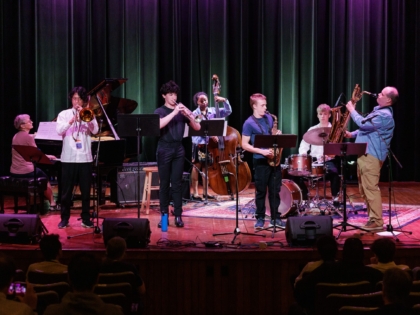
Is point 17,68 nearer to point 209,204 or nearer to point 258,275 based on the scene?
point 209,204

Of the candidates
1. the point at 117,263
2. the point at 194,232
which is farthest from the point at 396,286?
the point at 194,232

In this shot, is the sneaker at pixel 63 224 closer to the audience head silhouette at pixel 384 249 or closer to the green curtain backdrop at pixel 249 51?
the audience head silhouette at pixel 384 249

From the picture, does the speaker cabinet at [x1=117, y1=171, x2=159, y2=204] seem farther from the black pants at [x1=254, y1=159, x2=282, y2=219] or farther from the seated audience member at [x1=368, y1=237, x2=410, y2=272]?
the seated audience member at [x1=368, y1=237, x2=410, y2=272]

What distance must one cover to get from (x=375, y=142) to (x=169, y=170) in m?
2.62

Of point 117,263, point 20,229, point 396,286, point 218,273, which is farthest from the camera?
point 20,229

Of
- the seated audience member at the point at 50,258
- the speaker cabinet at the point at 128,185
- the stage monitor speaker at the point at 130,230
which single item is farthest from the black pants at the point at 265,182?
the seated audience member at the point at 50,258

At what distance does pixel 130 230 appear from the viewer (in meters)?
7.04

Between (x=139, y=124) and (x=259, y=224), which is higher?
(x=139, y=124)

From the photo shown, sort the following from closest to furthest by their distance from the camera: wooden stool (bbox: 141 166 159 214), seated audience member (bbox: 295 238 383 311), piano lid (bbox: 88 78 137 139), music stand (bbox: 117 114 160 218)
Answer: seated audience member (bbox: 295 238 383 311) < music stand (bbox: 117 114 160 218) < wooden stool (bbox: 141 166 159 214) < piano lid (bbox: 88 78 137 139)

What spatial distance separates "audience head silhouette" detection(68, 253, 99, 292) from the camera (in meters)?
3.76

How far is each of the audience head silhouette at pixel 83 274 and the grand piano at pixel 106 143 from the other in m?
5.37

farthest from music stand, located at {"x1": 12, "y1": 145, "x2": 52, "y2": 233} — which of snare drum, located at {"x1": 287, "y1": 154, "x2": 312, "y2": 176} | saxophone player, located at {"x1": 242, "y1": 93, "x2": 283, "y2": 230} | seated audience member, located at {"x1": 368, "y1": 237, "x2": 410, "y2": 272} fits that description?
seated audience member, located at {"x1": 368, "y1": 237, "x2": 410, "y2": 272}

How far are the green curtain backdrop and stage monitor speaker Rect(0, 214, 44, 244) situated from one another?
20.3 ft

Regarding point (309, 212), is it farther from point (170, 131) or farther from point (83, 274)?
point (83, 274)
